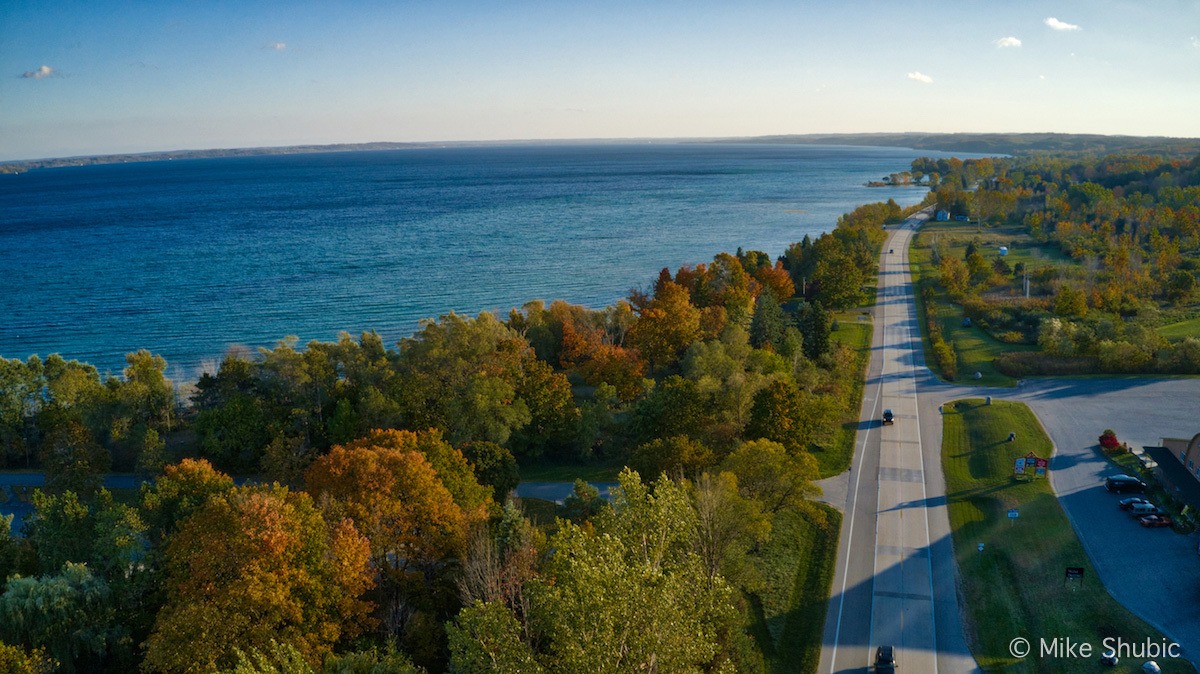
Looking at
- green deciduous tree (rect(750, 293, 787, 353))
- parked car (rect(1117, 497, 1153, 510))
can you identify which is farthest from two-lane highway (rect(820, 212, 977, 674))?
green deciduous tree (rect(750, 293, 787, 353))

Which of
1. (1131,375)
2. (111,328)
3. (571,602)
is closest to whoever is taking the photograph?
(571,602)

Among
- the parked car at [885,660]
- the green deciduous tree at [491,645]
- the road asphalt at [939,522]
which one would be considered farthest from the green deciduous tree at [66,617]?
the parked car at [885,660]

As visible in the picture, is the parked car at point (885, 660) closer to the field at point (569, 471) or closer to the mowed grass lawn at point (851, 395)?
the mowed grass lawn at point (851, 395)

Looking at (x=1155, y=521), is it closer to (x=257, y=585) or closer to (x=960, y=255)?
(x=257, y=585)

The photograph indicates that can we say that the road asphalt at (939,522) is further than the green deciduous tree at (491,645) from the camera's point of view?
Yes

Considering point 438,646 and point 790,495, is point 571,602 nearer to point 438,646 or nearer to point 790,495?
point 438,646

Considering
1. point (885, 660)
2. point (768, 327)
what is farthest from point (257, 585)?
point (768, 327)

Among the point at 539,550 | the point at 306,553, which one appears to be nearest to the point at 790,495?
the point at 539,550
